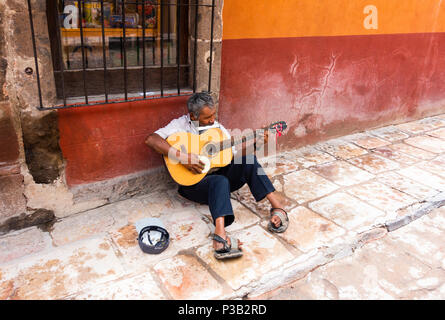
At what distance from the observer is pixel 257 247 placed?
9.24ft

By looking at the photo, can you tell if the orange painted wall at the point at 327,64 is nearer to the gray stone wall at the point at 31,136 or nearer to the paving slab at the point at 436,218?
the gray stone wall at the point at 31,136

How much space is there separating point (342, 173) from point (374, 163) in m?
0.59

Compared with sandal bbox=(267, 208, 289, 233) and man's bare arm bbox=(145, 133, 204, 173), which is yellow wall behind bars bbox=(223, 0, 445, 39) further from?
sandal bbox=(267, 208, 289, 233)

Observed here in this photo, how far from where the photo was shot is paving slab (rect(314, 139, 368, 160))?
4.68 metres

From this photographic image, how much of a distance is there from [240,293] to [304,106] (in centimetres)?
287

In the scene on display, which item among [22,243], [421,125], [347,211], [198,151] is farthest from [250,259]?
[421,125]

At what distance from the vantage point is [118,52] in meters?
3.18

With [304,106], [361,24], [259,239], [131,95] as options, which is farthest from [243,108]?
[361,24]

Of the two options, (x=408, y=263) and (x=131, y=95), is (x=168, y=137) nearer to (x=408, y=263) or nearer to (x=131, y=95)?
(x=131, y=95)

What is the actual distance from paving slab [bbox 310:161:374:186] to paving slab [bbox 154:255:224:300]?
2.01m

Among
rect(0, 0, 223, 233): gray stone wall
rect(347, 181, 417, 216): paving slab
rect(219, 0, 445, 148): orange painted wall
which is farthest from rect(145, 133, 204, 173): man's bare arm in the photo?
rect(347, 181, 417, 216): paving slab

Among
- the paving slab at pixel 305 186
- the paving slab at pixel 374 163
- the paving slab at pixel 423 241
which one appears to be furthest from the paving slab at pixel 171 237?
the paving slab at pixel 374 163

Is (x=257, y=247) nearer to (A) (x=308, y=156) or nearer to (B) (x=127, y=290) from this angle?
(B) (x=127, y=290)

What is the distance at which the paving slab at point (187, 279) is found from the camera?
2346 mm
